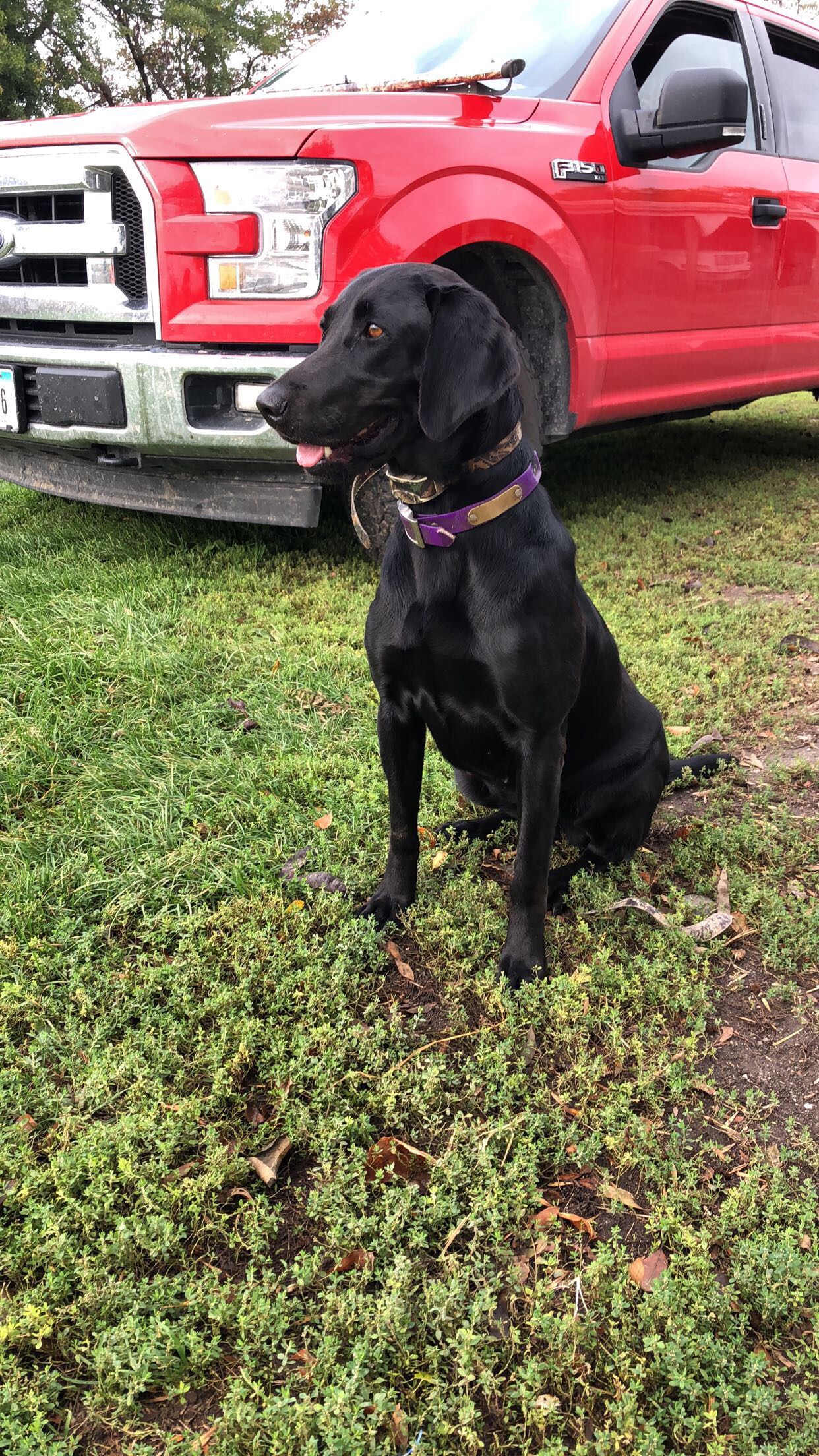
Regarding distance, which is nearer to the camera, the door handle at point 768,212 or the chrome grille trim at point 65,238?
the chrome grille trim at point 65,238

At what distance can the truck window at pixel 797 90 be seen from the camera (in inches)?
216

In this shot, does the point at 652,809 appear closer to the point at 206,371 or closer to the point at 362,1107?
the point at 362,1107

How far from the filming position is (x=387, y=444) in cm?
207

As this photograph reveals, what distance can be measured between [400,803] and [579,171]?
2.95 meters

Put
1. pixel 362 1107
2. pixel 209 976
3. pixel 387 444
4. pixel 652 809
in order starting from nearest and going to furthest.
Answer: pixel 362 1107 < pixel 387 444 < pixel 209 976 < pixel 652 809

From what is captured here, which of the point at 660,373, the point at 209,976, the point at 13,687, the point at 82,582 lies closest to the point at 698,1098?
the point at 209,976

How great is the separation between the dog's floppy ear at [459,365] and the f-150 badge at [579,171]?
235 centimetres

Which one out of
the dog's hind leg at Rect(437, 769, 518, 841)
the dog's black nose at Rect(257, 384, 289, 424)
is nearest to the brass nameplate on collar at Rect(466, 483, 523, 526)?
the dog's black nose at Rect(257, 384, 289, 424)

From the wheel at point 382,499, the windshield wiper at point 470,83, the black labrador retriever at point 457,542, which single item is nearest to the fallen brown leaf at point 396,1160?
the black labrador retriever at point 457,542

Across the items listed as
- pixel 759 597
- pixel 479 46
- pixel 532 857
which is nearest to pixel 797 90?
pixel 479 46

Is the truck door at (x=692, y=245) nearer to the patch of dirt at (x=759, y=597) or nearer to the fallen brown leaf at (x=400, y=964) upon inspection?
the patch of dirt at (x=759, y=597)

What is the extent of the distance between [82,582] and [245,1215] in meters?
2.87

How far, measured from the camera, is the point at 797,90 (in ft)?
18.4

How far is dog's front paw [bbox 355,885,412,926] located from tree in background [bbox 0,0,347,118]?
16960mm
